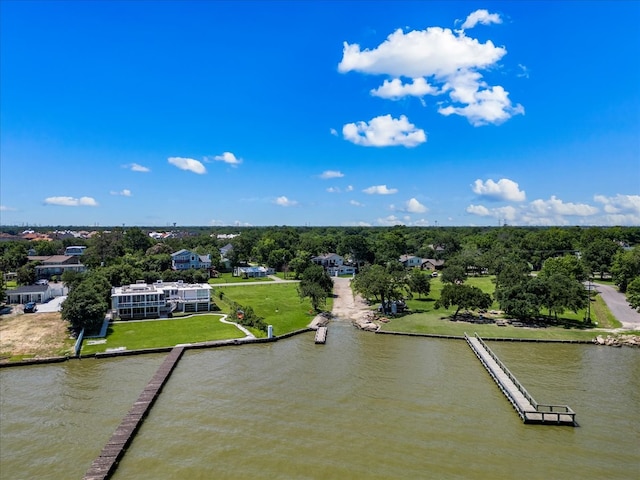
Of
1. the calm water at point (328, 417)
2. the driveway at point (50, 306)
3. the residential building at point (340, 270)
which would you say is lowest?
the calm water at point (328, 417)

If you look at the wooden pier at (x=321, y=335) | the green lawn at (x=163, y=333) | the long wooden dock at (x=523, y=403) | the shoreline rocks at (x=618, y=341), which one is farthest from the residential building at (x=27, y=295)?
the shoreline rocks at (x=618, y=341)

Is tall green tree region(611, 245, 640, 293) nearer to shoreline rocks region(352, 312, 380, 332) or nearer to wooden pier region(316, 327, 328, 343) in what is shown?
shoreline rocks region(352, 312, 380, 332)

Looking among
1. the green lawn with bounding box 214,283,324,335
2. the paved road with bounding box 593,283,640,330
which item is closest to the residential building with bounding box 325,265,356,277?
the green lawn with bounding box 214,283,324,335

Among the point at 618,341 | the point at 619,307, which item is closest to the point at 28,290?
the point at 618,341

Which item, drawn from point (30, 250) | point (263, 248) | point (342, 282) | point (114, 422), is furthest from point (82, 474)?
point (30, 250)

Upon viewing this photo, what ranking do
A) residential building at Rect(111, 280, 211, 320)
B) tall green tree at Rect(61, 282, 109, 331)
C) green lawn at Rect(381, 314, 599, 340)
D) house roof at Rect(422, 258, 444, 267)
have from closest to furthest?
1. tall green tree at Rect(61, 282, 109, 331)
2. green lawn at Rect(381, 314, 599, 340)
3. residential building at Rect(111, 280, 211, 320)
4. house roof at Rect(422, 258, 444, 267)

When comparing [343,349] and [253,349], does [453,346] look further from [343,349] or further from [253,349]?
[253,349]

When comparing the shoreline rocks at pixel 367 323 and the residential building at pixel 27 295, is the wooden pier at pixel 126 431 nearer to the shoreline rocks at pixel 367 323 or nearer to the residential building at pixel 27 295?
the shoreline rocks at pixel 367 323
